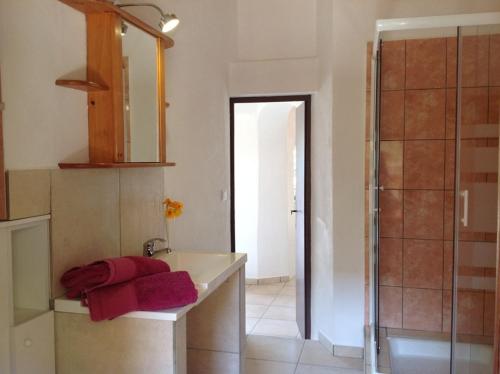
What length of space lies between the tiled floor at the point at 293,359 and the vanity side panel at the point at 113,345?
55.6 inches

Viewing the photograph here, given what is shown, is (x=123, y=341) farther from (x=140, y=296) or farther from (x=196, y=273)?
(x=196, y=273)

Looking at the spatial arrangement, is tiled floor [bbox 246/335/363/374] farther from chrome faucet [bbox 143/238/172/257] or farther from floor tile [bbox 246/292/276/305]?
chrome faucet [bbox 143/238/172/257]

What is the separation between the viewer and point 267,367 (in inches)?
116

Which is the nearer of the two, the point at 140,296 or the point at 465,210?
the point at 140,296

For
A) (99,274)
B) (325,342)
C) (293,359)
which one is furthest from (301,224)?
(99,274)

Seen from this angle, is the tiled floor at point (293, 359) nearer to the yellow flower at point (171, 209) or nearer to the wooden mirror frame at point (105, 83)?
the yellow flower at point (171, 209)

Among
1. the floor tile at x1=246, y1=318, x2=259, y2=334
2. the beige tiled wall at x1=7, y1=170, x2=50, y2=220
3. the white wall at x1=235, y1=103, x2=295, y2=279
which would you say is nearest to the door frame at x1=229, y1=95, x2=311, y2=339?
the floor tile at x1=246, y1=318, x2=259, y2=334

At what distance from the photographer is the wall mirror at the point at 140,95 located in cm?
199

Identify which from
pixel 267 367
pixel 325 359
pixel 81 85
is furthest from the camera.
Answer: pixel 325 359

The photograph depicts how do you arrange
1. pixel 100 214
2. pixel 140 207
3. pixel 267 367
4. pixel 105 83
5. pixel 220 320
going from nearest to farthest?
pixel 105 83 < pixel 100 214 < pixel 140 207 < pixel 220 320 < pixel 267 367

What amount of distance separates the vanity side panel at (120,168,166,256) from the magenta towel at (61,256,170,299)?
0.43 metres

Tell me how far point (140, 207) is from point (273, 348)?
161 centimetres

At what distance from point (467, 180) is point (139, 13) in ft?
6.10

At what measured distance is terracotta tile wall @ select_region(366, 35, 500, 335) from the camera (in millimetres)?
2857
